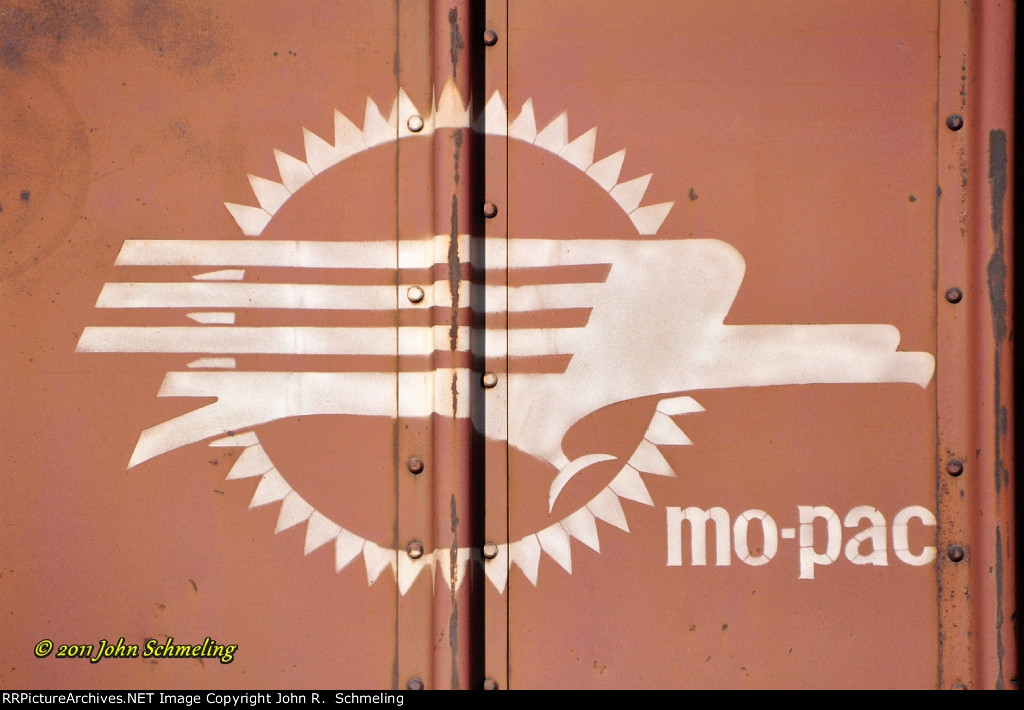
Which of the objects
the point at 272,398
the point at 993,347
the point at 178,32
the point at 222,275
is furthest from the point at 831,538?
the point at 178,32

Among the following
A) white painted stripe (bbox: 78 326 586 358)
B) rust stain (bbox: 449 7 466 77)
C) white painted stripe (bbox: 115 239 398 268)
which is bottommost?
white painted stripe (bbox: 78 326 586 358)

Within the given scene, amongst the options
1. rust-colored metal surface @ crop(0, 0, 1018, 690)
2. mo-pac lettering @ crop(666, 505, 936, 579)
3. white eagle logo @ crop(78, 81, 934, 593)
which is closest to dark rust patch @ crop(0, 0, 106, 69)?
rust-colored metal surface @ crop(0, 0, 1018, 690)

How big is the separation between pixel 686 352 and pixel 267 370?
0.62 m

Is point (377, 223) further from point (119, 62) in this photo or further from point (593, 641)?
point (593, 641)

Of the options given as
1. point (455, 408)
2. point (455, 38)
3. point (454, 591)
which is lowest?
point (454, 591)

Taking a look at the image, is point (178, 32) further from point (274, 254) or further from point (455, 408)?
point (455, 408)

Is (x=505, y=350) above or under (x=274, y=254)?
under

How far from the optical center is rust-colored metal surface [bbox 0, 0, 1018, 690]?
3.44 ft

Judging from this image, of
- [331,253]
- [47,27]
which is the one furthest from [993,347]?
[47,27]

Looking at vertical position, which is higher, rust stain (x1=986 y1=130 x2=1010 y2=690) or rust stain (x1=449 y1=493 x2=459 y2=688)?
rust stain (x1=986 y1=130 x2=1010 y2=690)

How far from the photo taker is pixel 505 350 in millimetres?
1062

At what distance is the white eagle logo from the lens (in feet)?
3.46

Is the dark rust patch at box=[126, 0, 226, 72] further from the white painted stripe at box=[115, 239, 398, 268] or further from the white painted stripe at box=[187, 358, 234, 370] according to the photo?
the white painted stripe at box=[187, 358, 234, 370]

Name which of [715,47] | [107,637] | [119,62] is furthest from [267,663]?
[715,47]
